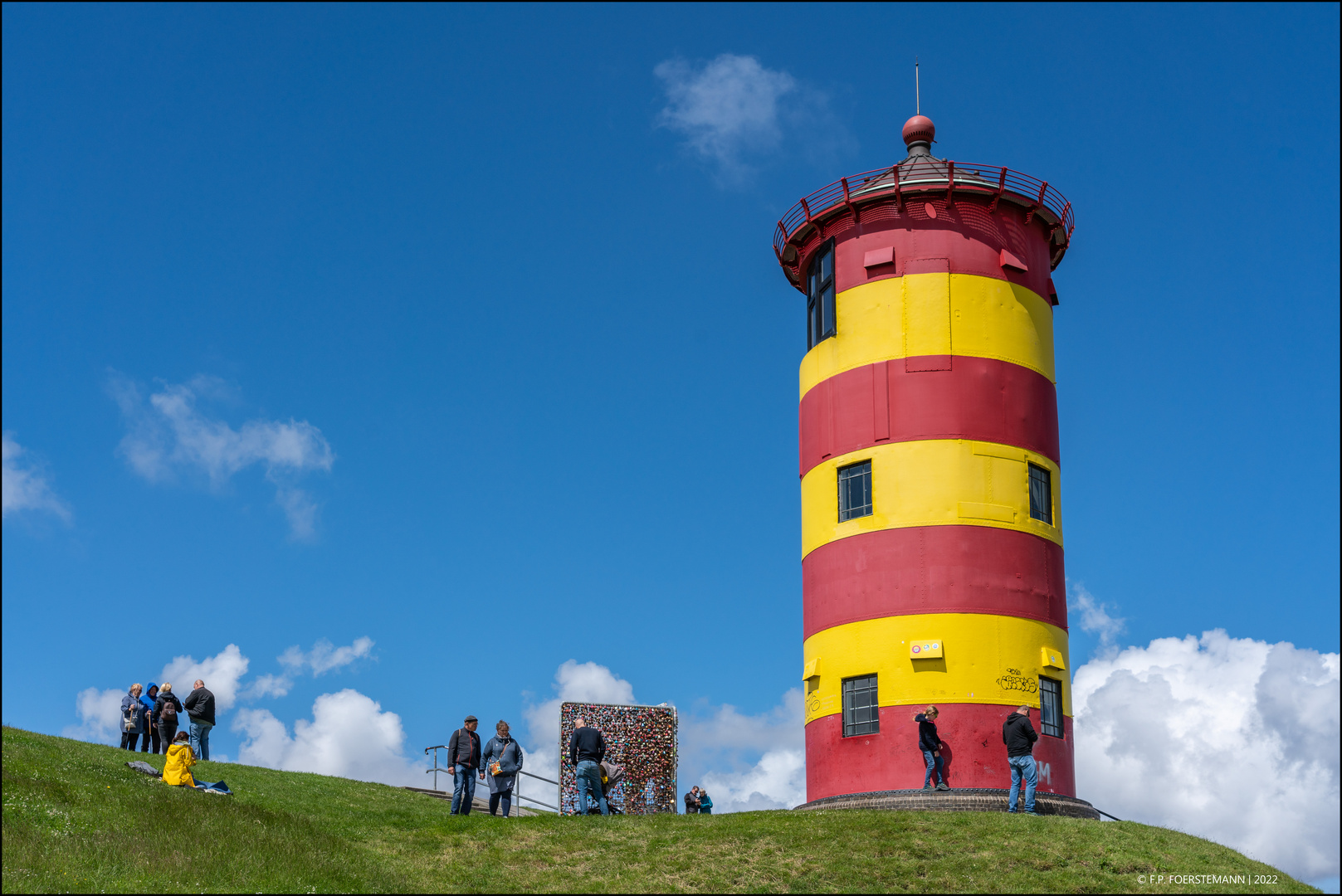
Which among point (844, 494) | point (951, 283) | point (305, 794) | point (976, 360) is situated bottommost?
point (305, 794)

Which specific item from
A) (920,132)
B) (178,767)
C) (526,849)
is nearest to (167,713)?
(178,767)

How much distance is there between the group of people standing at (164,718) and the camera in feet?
90.1

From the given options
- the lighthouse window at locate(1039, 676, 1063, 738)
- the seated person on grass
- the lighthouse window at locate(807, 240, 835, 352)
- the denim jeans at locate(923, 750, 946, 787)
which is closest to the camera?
the seated person on grass

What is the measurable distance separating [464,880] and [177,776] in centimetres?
677

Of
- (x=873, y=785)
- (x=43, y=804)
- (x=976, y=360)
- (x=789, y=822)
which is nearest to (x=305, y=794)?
(x=43, y=804)

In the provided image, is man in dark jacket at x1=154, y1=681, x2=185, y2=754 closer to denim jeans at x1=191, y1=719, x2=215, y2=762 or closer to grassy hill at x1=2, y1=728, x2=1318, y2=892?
denim jeans at x1=191, y1=719, x2=215, y2=762

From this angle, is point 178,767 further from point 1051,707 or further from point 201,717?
point 1051,707

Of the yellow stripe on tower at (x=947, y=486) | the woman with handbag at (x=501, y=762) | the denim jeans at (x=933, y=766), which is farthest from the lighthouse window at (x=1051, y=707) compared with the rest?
the woman with handbag at (x=501, y=762)

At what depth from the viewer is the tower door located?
26969 mm

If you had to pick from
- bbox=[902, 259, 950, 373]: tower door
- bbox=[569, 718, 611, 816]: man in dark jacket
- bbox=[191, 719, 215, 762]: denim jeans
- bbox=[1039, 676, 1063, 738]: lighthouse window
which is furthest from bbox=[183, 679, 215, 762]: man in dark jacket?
bbox=[1039, 676, 1063, 738]: lighthouse window

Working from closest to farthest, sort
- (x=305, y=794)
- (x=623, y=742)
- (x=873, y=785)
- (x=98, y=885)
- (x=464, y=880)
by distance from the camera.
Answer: (x=98, y=885)
(x=464, y=880)
(x=305, y=794)
(x=873, y=785)
(x=623, y=742)

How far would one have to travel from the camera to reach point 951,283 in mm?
27375

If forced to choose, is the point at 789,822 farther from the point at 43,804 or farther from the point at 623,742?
the point at 43,804

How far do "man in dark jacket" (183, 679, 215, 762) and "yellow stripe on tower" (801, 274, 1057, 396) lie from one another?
598 inches
